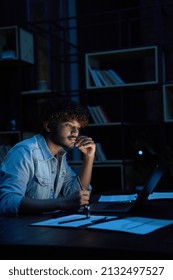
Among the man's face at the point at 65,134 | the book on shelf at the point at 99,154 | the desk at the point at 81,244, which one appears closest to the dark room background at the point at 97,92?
the book on shelf at the point at 99,154

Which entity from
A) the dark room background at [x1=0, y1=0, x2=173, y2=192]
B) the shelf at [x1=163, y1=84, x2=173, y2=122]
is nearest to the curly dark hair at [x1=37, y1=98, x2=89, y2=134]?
the dark room background at [x1=0, y1=0, x2=173, y2=192]

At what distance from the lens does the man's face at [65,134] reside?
207 centimetres

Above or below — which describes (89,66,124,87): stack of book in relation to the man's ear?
above

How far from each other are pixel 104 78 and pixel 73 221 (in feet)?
11.4

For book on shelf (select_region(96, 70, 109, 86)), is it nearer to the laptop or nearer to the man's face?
the man's face

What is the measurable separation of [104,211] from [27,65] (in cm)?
341

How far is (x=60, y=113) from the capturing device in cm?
213

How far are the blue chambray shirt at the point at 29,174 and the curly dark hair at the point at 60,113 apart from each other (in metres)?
0.09

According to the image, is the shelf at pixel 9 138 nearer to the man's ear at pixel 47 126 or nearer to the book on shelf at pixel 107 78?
the book on shelf at pixel 107 78

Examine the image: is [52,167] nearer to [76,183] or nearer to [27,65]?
[76,183]

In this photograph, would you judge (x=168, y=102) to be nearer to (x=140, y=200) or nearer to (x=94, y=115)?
(x=94, y=115)

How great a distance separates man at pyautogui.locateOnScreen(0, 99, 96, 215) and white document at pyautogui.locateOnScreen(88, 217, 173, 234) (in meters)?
0.26

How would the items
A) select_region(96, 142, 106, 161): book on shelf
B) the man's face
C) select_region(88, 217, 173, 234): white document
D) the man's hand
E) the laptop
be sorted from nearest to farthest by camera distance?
select_region(88, 217, 173, 234): white document → the laptop → the man's face → the man's hand → select_region(96, 142, 106, 161): book on shelf

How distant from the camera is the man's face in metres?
2.07
